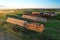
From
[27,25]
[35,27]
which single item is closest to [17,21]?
[27,25]

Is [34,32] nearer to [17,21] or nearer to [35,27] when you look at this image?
[35,27]

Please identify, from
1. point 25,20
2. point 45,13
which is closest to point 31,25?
point 25,20

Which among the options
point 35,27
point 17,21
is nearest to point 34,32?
point 35,27

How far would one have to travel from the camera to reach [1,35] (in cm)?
181

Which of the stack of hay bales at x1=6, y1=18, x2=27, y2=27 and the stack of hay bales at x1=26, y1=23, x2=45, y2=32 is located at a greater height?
the stack of hay bales at x1=6, y1=18, x2=27, y2=27

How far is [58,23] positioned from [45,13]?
23 centimetres

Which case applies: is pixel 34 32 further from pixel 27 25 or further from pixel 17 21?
pixel 17 21

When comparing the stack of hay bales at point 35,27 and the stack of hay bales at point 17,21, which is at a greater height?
the stack of hay bales at point 17,21

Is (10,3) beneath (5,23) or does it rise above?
above

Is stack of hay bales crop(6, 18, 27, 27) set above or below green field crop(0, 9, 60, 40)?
above

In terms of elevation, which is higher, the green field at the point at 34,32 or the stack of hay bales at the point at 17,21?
the stack of hay bales at the point at 17,21

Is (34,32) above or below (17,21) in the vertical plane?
below

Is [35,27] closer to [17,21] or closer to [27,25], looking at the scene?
[27,25]

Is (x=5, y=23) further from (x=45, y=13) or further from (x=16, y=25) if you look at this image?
(x=45, y=13)
